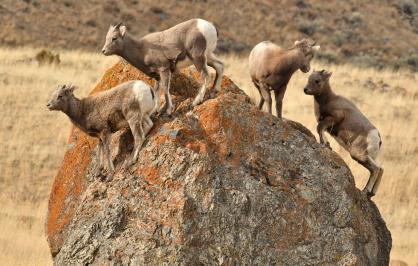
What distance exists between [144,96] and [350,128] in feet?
10.2

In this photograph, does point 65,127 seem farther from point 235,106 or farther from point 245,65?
point 235,106

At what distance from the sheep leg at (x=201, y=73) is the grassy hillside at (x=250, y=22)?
31.5 metres

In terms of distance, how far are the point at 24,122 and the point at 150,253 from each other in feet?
49.1

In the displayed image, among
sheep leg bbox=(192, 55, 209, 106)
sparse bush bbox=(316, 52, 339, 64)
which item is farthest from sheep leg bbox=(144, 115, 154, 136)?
sparse bush bbox=(316, 52, 339, 64)

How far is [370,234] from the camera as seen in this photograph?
10.9 metres

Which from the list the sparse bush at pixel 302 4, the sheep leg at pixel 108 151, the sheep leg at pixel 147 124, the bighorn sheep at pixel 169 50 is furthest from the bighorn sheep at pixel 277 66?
the sparse bush at pixel 302 4

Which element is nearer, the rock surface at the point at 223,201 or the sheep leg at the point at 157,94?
the rock surface at the point at 223,201

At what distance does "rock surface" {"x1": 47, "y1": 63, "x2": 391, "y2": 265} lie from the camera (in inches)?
391

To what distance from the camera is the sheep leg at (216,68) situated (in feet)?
36.4

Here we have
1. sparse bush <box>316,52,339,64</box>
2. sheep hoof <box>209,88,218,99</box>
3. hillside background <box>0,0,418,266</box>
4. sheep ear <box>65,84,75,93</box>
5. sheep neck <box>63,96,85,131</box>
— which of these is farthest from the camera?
sparse bush <box>316,52,339,64</box>

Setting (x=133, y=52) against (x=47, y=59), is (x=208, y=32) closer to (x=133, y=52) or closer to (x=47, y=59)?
(x=133, y=52)

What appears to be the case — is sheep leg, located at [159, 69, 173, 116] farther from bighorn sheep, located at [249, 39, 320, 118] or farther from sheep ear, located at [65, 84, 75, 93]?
bighorn sheep, located at [249, 39, 320, 118]

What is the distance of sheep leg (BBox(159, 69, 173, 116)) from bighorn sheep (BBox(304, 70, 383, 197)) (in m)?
2.18

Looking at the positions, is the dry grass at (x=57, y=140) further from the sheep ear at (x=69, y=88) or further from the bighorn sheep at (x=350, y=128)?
the bighorn sheep at (x=350, y=128)
